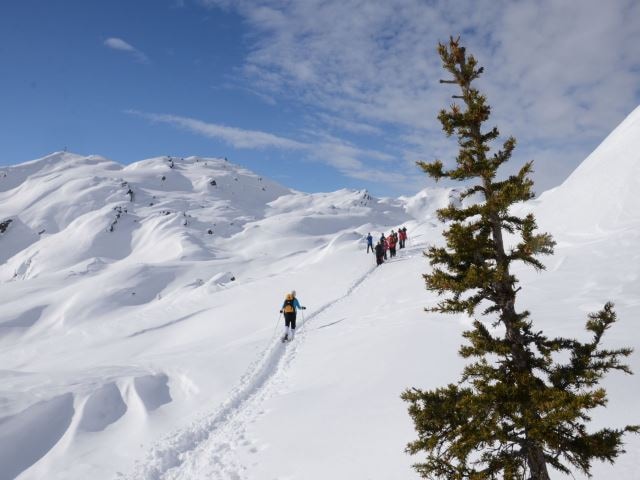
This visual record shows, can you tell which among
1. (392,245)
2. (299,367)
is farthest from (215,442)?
(392,245)

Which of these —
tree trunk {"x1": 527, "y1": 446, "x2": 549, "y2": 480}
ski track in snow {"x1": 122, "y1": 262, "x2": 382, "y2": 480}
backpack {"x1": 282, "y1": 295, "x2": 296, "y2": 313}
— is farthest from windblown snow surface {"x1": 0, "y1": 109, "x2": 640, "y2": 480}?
tree trunk {"x1": 527, "y1": 446, "x2": 549, "y2": 480}

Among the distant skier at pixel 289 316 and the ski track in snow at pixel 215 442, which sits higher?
the distant skier at pixel 289 316

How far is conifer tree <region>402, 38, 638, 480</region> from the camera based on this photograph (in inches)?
159

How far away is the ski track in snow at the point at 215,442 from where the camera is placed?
25.8ft

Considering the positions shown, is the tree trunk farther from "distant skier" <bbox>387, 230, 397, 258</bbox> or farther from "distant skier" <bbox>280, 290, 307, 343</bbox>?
"distant skier" <bbox>387, 230, 397, 258</bbox>

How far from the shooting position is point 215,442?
29.6 feet

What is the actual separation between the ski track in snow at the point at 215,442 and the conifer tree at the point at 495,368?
15.3ft

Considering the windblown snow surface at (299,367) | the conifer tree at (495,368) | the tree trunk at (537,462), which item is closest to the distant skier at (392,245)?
the windblown snow surface at (299,367)

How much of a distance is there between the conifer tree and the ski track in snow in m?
4.67

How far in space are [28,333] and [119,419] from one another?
47.0 m

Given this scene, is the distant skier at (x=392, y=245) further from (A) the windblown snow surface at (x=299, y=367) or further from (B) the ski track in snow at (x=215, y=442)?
(B) the ski track in snow at (x=215, y=442)

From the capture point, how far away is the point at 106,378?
40.0 ft

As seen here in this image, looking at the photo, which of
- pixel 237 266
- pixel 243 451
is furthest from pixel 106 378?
pixel 237 266

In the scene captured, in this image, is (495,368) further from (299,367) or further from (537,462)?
(299,367)
